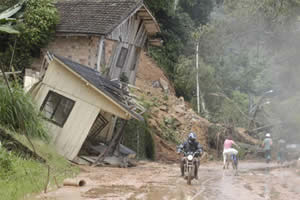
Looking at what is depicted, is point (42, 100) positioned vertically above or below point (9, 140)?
above

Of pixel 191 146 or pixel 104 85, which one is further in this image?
pixel 104 85

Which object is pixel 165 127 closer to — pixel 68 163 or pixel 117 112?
pixel 117 112

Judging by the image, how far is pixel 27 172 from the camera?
12.9 m

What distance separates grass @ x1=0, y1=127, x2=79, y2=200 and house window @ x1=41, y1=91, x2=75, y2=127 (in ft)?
7.00

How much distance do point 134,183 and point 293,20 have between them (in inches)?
477

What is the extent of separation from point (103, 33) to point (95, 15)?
228 centimetres

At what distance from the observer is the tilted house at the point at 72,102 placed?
18.2 meters

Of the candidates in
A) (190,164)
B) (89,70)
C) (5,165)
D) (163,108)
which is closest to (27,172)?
(5,165)

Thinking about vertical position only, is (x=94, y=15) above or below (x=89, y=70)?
above

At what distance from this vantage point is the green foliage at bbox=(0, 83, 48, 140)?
15.7 metres

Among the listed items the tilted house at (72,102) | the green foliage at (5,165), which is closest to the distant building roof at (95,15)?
the tilted house at (72,102)

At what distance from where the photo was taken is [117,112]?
60.6 feet

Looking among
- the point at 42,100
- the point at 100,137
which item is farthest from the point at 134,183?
the point at 100,137

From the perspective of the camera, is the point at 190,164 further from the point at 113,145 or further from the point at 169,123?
the point at 169,123
